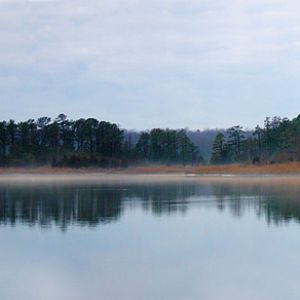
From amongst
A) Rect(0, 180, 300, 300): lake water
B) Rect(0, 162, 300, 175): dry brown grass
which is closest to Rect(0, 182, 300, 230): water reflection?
Rect(0, 180, 300, 300): lake water

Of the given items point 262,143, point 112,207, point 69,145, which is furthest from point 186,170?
point 112,207

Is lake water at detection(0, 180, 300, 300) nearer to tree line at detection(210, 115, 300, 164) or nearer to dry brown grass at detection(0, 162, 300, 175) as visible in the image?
dry brown grass at detection(0, 162, 300, 175)

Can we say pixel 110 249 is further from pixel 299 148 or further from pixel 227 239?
pixel 299 148

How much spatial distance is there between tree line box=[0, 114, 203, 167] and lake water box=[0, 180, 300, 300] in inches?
2183

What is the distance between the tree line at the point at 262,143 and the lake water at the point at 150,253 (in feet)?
165

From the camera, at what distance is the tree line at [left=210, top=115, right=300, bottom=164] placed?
72875 millimetres

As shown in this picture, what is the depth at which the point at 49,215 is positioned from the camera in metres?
21.2

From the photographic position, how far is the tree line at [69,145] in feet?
260

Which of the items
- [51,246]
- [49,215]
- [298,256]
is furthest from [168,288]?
[49,215]

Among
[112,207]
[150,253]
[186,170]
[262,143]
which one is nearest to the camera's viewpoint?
[150,253]

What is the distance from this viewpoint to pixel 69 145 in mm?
83938

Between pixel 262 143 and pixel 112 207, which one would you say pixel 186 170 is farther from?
pixel 112 207

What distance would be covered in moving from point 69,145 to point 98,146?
4023mm

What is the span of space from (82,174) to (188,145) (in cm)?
1855
